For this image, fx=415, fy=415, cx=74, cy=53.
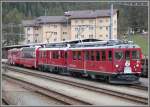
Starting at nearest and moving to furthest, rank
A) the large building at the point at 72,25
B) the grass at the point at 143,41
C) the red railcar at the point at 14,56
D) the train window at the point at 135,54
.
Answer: the train window at the point at 135,54 → the grass at the point at 143,41 → the large building at the point at 72,25 → the red railcar at the point at 14,56

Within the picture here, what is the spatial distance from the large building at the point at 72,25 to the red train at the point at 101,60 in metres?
14.4

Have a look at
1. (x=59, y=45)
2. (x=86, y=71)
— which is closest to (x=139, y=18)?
(x=59, y=45)

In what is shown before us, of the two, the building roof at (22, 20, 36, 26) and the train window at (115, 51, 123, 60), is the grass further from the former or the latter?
the train window at (115, 51, 123, 60)

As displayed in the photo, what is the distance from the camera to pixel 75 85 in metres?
23.2

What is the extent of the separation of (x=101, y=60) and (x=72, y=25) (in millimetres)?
28271

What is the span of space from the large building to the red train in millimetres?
14373

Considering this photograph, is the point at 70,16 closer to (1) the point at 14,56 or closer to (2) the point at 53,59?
(1) the point at 14,56

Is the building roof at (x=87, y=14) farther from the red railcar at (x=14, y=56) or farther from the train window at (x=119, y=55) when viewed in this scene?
the train window at (x=119, y=55)

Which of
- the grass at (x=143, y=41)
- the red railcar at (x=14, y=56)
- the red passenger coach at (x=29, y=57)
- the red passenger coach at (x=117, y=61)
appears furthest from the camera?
the red railcar at (x=14, y=56)

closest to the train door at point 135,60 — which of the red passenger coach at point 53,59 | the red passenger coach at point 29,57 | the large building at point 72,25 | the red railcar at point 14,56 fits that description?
the red passenger coach at point 53,59

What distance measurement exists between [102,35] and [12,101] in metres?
36.5

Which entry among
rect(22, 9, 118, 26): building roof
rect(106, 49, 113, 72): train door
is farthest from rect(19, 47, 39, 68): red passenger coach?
rect(106, 49, 113, 72): train door

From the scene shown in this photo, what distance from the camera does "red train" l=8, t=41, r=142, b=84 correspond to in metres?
22.9

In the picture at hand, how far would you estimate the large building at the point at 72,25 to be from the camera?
161 feet
